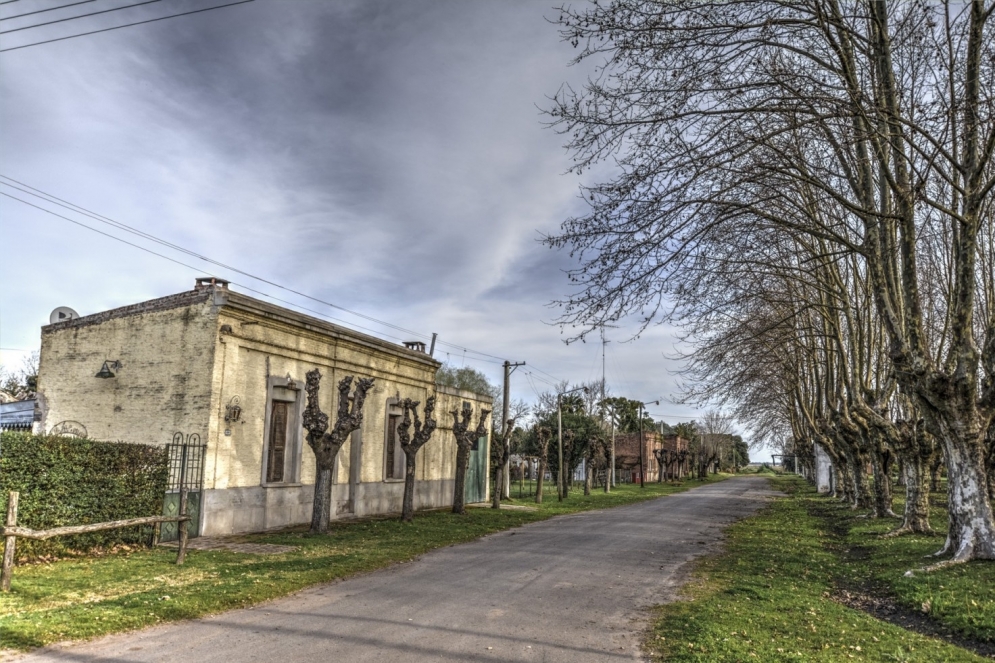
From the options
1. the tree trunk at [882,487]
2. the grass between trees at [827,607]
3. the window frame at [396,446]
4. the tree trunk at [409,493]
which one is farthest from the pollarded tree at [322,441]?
the tree trunk at [882,487]

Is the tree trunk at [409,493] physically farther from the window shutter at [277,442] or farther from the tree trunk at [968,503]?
the tree trunk at [968,503]

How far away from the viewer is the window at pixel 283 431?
1680cm

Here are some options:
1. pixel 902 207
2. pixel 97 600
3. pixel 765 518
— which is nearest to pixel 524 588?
pixel 97 600

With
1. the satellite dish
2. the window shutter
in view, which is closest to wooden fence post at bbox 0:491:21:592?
the window shutter

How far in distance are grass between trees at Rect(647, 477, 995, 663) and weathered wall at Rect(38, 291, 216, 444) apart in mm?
11414

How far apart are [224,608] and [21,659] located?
230 centimetres

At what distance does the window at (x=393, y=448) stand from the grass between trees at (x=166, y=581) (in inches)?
241

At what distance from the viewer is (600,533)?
669 inches

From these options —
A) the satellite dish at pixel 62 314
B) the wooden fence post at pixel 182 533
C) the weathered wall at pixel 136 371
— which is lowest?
the wooden fence post at pixel 182 533

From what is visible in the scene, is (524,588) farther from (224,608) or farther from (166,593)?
(166,593)

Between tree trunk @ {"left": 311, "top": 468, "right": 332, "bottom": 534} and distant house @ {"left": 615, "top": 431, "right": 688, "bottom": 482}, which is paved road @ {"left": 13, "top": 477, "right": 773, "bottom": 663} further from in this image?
distant house @ {"left": 615, "top": 431, "right": 688, "bottom": 482}

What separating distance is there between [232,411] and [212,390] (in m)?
0.75

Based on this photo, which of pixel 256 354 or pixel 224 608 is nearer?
pixel 224 608

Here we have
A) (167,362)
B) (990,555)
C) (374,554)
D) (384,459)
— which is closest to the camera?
(990,555)
